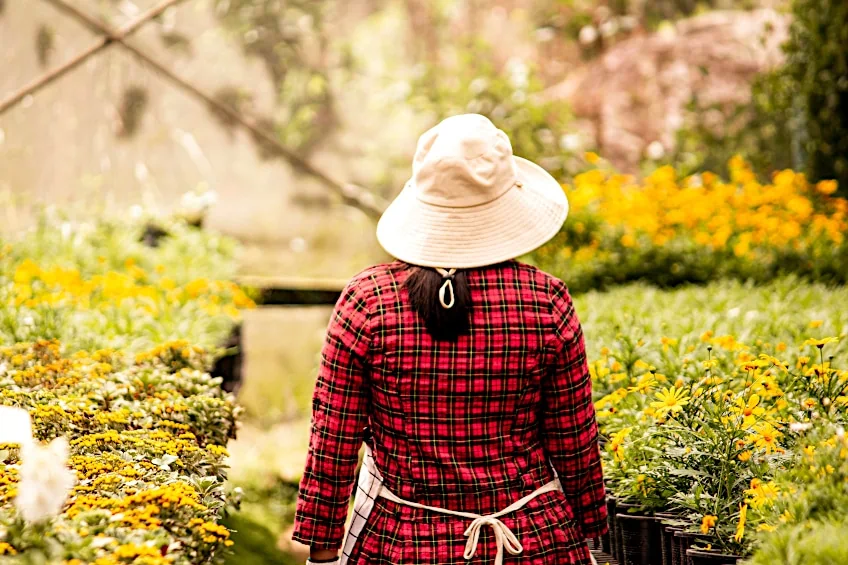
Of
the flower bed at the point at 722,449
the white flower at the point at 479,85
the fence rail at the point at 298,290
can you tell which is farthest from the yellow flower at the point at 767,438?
the white flower at the point at 479,85

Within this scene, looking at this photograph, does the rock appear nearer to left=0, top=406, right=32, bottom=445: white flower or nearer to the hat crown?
the hat crown

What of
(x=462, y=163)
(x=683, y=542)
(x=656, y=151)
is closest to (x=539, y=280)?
(x=462, y=163)

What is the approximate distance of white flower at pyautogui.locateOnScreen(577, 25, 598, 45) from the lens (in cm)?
852

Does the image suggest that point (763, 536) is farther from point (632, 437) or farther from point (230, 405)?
point (230, 405)

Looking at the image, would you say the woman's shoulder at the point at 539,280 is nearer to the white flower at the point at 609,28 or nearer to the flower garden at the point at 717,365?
the flower garden at the point at 717,365

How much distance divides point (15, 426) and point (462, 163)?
1.13 metres

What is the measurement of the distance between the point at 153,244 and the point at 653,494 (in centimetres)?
479

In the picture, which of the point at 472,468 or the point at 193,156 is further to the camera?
the point at 193,156

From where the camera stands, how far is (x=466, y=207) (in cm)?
199

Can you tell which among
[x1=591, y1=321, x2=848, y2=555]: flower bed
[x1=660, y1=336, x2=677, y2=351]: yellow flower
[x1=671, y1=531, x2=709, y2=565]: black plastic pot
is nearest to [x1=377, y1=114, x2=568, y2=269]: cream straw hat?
[x1=591, y1=321, x2=848, y2=555]: flower bed

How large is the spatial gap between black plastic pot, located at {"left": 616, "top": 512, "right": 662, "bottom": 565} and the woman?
16.2 inches

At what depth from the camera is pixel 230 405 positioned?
3023 millimetres

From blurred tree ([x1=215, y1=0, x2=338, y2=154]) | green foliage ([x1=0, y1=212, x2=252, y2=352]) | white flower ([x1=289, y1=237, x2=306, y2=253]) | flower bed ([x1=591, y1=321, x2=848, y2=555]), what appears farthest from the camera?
white flower ([x1=289, y1=237, x2=306, y2=253])

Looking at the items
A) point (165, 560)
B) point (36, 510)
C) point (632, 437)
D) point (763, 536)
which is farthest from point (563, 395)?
point (36, 510)
